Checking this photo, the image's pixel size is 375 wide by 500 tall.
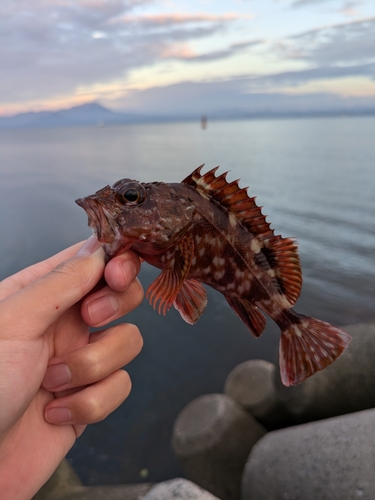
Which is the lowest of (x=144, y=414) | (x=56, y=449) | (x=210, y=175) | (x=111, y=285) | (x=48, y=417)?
(x=144, y=414)

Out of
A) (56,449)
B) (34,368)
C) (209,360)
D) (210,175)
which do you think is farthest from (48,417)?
(209,360)

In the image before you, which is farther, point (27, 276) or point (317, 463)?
point (317, 463)

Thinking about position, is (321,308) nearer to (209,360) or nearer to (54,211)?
(209,360)

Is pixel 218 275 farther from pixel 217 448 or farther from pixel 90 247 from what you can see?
pixel 217 448

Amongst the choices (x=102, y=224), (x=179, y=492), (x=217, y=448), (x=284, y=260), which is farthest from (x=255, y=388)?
(x=102, y=224)

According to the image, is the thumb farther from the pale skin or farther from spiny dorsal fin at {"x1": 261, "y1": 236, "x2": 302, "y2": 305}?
spiny dorsal fin at {"x1": 261, "y1": 236, "x2": 302, "y2": 305}

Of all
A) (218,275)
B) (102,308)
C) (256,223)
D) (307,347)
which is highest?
(256,223)

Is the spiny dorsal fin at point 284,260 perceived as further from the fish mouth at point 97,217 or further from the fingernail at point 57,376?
the fingernail at point 57,376
